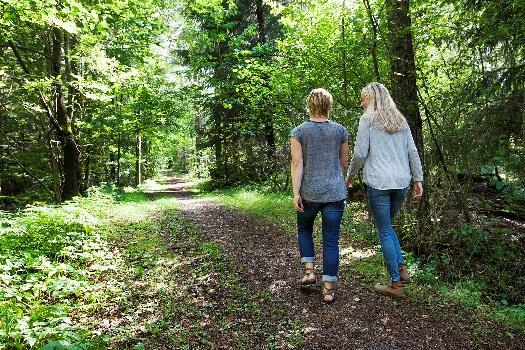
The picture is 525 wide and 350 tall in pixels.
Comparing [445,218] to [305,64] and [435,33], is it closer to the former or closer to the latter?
[435,33]

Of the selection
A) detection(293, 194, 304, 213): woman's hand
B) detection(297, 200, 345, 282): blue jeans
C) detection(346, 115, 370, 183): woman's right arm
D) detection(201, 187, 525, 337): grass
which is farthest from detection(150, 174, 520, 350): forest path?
detection(346, 115, 370, 183): woman's right arm

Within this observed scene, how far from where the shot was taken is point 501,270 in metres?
6.55

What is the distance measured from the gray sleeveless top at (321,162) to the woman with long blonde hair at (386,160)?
0.24 metres

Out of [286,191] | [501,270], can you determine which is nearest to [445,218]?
[501,270]

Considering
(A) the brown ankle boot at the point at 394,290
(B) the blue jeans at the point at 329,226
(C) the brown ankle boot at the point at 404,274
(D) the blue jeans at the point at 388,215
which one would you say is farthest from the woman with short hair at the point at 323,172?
(C) the brown ankle boot at the point at 404,274

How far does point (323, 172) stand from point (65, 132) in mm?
10766

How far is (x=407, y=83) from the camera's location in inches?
264

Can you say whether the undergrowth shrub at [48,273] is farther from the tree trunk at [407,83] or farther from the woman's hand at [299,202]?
the tree trunk at [407,83]

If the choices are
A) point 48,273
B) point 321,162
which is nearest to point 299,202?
point 321,162

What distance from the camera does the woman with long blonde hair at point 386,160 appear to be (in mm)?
4367

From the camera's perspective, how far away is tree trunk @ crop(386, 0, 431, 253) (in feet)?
21.6

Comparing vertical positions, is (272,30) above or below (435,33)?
above

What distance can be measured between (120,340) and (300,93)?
353 inches

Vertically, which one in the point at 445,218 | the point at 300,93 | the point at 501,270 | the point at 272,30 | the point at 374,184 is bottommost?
the point at 501,270
